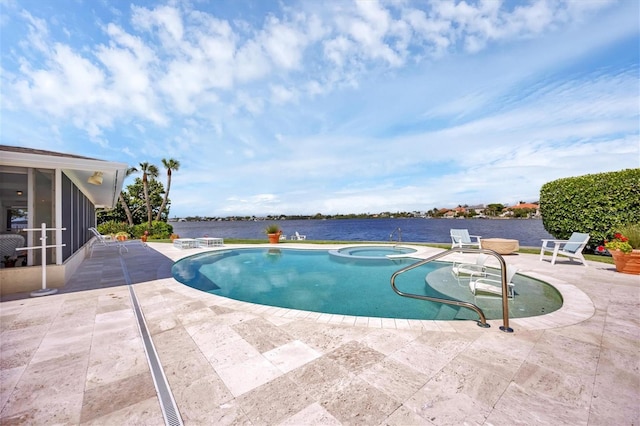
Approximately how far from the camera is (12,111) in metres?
7.56

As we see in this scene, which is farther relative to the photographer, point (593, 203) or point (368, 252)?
point (368, 252)

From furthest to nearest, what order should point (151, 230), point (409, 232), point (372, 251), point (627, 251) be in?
point (409, 232)
point (151, 230)
point (372, 251)
point (627, 251)

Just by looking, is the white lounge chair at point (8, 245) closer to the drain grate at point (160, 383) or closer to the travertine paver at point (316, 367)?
the travertine paver at point (316, 367)

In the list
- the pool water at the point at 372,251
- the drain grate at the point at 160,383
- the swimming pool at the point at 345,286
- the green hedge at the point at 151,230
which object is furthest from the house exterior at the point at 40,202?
the green hedge at the point at 151,230

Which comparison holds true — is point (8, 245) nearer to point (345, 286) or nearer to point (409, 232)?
point (345, 286)

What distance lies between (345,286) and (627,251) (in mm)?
7363

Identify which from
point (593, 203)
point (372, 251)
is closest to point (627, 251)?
point (593, 203)

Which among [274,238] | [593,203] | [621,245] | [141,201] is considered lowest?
[274,238]

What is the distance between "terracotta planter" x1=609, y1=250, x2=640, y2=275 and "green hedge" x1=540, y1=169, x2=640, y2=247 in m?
3.52

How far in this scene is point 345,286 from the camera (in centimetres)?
694

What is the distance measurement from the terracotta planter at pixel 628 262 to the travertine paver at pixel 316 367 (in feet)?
10.3

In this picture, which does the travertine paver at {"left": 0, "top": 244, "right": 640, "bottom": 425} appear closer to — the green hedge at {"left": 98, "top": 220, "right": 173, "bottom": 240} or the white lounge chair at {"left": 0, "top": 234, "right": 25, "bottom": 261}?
the white lounge chair at {"left": 0, "top": 234, "right": 25, "bottom": 261}

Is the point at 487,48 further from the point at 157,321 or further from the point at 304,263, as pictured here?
the point at 157,321

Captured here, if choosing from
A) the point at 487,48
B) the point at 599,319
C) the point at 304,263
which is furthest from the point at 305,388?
the point at 487,48
